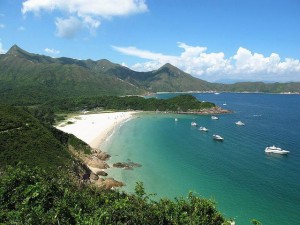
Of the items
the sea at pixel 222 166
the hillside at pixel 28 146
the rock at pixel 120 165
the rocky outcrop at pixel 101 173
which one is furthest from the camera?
the rock at pixel 120 165

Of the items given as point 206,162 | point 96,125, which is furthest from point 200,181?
point 96,125

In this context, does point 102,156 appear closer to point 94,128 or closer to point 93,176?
point 93,176

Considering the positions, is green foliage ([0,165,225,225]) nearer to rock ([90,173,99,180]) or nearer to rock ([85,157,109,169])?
rock ([90,173,99,180])

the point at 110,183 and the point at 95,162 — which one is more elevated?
the point at 95,162

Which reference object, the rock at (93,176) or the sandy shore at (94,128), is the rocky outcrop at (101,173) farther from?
the sandy shore at (94,128)

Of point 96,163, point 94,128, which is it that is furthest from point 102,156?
point 94,128

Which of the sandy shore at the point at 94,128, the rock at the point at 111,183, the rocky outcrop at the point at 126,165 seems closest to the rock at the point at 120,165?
the rocky outcrop at the point at 126,165

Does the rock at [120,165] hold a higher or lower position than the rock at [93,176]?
lower
